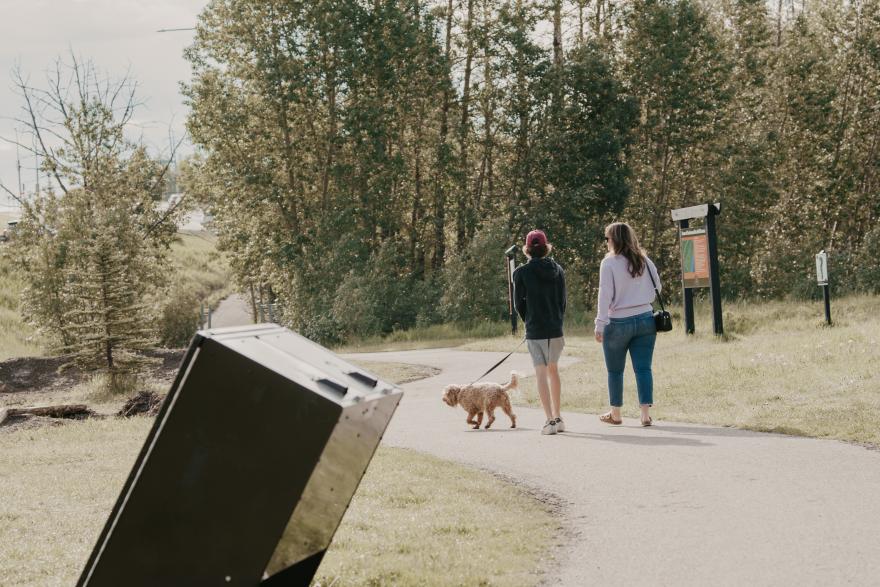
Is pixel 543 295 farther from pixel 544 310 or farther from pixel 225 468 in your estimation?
pixel 225 468

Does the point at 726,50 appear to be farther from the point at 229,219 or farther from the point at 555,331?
the point at 555,331

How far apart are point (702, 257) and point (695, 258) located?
143mm

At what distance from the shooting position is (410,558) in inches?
219

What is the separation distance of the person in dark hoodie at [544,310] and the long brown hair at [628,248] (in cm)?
64

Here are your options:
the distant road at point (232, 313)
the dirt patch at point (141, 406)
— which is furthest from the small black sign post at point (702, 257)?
the distant road at point (232, 313)

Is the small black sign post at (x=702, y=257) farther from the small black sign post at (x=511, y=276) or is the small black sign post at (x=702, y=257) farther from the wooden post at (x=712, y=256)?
the small black sign post at (x=511, y=276)

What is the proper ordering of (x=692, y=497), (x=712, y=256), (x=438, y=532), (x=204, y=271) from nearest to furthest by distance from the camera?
(x=438, y=532)
(x=692, y=497)
(x=712, y=256)
(x=204, y=271)

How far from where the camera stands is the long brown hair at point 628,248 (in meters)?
10.3

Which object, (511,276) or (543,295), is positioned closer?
(543,295)

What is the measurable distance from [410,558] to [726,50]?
3715 cm

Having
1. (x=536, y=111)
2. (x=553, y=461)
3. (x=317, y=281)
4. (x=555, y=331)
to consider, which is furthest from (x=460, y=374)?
(x=536, y=111)

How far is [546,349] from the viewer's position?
1039 cm

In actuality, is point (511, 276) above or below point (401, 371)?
above

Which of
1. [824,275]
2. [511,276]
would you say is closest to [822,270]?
[824,275]
